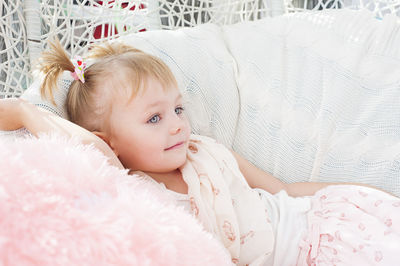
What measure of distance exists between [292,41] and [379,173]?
1.51 feet

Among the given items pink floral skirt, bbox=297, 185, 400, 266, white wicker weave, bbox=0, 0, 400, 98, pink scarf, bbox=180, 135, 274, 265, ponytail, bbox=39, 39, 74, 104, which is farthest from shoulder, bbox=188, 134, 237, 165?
white wicker weave, bbox=0, 0, 400, 98

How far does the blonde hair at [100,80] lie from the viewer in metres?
0.96

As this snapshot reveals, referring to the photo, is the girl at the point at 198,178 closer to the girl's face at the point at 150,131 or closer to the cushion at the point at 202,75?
the girl's face at the point at 150,131

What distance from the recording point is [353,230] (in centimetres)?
94

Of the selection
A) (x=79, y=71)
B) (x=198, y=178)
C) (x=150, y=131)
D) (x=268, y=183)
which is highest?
(x=79, y=71)

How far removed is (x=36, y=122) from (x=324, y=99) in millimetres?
748

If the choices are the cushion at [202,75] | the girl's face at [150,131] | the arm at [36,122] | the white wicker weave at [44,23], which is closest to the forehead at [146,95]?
the girl's face at [150,131]

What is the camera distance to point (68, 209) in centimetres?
52

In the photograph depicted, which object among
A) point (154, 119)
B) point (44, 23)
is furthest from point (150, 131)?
point (44, 23)

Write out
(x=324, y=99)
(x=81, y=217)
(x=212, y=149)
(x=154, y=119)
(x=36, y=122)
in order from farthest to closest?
(x=324, y=99) < (x=212, y=149) < (x=154, y=119) < (x=36, y=122) < (x=81, y=217)

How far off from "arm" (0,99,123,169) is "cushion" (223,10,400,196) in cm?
53

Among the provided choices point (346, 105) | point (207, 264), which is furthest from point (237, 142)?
point (207, 264)

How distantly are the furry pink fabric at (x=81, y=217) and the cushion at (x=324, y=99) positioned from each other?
0.66m

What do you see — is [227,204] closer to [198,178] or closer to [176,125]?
[198,178]
